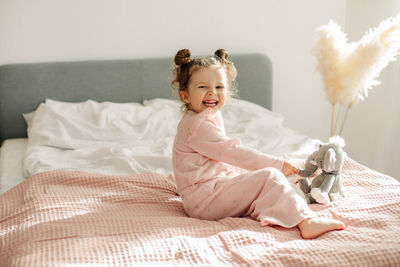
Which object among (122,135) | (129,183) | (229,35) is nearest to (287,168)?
(129,183)

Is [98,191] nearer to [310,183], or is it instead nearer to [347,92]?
A: [310,183]

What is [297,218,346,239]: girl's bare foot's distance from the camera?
1461 mm

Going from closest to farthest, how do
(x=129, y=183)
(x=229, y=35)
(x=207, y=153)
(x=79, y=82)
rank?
(x=207, y=153)
(x=129, y=183)
(x=79, y=82)
(x=229, y=35)

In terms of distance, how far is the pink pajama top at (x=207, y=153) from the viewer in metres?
1.74

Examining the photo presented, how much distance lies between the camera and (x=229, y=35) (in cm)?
342

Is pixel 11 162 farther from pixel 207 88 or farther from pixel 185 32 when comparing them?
pixel 185 32

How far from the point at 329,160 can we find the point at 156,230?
65 centimetres

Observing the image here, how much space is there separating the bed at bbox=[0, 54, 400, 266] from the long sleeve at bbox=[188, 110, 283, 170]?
23 cm

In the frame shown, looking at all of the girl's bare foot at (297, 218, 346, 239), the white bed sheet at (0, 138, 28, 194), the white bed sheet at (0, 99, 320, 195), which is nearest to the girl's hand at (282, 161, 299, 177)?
the girl's bare foot at (297, 218, 346, 239)

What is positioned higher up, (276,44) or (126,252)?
(276,44)

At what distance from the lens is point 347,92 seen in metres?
1.87

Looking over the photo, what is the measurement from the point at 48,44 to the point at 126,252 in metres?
2.08

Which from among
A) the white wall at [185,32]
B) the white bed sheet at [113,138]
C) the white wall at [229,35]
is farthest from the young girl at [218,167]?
the white wall at [229,35]

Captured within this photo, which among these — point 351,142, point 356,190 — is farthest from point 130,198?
point 351,142
